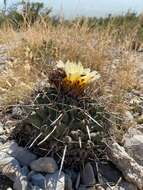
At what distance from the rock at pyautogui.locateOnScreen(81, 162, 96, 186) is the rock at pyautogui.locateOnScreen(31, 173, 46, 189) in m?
0.29

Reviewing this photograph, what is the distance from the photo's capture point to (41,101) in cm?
339

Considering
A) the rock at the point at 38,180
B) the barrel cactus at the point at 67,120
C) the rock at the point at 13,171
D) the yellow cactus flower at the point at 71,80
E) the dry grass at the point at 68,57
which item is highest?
the yellow cactus flower at the point at 71,80

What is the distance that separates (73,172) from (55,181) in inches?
9.0

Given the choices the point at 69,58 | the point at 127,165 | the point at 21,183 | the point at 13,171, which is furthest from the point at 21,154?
the point at 69,58

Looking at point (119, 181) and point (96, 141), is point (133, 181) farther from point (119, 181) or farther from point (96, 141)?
point (96, 141)

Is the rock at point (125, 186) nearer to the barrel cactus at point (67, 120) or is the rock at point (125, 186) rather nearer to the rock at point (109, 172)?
the rock at point (109, 172)

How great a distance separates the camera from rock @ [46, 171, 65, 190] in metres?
3.15

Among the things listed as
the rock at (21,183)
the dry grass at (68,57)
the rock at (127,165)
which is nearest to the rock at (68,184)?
the rock at (21,183)

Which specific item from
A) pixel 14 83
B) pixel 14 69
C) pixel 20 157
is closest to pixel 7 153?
pixel 20 157

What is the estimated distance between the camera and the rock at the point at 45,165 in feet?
10.7

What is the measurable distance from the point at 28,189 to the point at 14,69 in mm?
2019

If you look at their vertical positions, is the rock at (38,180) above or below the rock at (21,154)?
below

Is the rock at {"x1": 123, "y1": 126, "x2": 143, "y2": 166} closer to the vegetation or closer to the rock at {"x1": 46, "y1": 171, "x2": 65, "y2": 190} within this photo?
the vegetation

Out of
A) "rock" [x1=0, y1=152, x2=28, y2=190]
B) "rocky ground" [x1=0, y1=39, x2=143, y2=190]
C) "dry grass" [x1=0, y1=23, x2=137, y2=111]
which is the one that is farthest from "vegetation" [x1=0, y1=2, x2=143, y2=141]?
"rock" [x1=0, y1=152, x2=28, y2=190]
